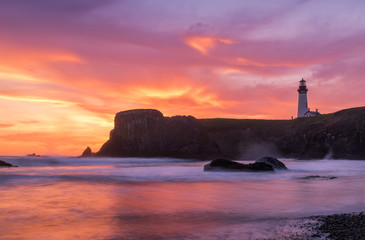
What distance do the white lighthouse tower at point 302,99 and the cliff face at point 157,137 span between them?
3074 centimetres

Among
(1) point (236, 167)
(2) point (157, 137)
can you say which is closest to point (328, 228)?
(1) point (236, 167)

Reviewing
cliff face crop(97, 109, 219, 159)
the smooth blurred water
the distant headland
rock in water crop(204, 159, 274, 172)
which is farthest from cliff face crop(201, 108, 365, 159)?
the smooth blurred water

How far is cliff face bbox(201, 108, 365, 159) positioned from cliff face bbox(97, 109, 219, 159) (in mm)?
8826

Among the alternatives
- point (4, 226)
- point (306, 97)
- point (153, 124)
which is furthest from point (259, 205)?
point (306, 97)

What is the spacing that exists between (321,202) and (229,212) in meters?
4.16

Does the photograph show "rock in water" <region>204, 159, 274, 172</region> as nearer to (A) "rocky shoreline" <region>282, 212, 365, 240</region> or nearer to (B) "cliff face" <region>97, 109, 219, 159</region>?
(A) "rocky shoreline" <region>282, 212, 365, 240</region>

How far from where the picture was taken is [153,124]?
86.1 meters

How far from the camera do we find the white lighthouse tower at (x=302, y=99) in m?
97.8

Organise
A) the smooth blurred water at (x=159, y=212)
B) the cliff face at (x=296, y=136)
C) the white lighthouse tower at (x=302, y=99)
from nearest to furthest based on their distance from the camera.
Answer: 1. the smooth blurred water at (x=159, y=212)
2. the cliff face at (x=296, y=136)
3. the white lighthouse tower at (x=302, y=99)

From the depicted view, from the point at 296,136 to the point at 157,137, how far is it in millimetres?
33172

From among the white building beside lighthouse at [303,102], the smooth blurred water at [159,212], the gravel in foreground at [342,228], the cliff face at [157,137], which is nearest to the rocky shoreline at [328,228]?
the gravel in foreground at [342,228]

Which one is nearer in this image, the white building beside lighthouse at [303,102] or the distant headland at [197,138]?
the distant headland at [197,138]

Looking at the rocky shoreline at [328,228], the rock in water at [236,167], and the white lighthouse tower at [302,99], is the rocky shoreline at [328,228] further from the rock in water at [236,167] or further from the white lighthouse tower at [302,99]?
the white lighthouse tower at [302,99]

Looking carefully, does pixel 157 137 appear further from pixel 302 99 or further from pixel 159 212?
pixel 159 212
